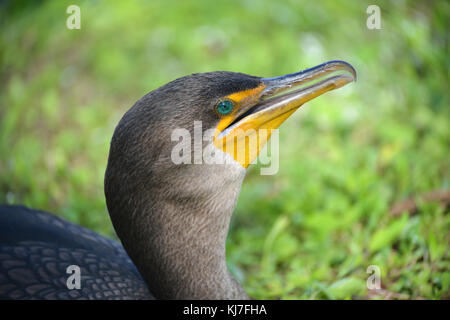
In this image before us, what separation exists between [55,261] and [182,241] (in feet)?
1.94

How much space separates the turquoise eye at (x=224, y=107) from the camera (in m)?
2.15

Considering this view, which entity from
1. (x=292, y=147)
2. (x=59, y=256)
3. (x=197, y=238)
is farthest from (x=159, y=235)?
(x=292, y=147)

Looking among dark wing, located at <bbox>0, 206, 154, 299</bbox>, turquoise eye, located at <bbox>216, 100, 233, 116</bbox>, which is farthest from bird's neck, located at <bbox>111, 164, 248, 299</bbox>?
turquoise eye, located at <bbox>216, 100, 233, 116</bbox>

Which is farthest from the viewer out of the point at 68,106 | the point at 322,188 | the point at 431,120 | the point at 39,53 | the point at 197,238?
the point at 39,53

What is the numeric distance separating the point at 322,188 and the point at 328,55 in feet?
5.31

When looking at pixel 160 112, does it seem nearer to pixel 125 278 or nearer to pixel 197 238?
pixel 197 238

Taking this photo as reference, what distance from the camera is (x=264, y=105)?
2.25 metres

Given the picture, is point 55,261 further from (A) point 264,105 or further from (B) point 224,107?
(A) point 264,105

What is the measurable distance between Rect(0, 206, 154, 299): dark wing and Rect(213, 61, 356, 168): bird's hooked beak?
80 centimetres

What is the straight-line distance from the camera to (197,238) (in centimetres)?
218

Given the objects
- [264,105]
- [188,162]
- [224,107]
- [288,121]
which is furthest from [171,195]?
[288,121]

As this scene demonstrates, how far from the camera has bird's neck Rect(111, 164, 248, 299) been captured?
2096 mm

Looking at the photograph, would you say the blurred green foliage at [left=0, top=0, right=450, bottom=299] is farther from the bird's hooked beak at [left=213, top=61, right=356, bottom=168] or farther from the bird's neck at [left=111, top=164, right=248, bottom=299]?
the bird's hooked beak at [left=213, top=61, right=356, bottom=168]

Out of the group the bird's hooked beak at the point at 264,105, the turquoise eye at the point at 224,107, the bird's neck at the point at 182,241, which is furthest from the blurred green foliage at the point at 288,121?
the turquoise eye at the point at 224,107
